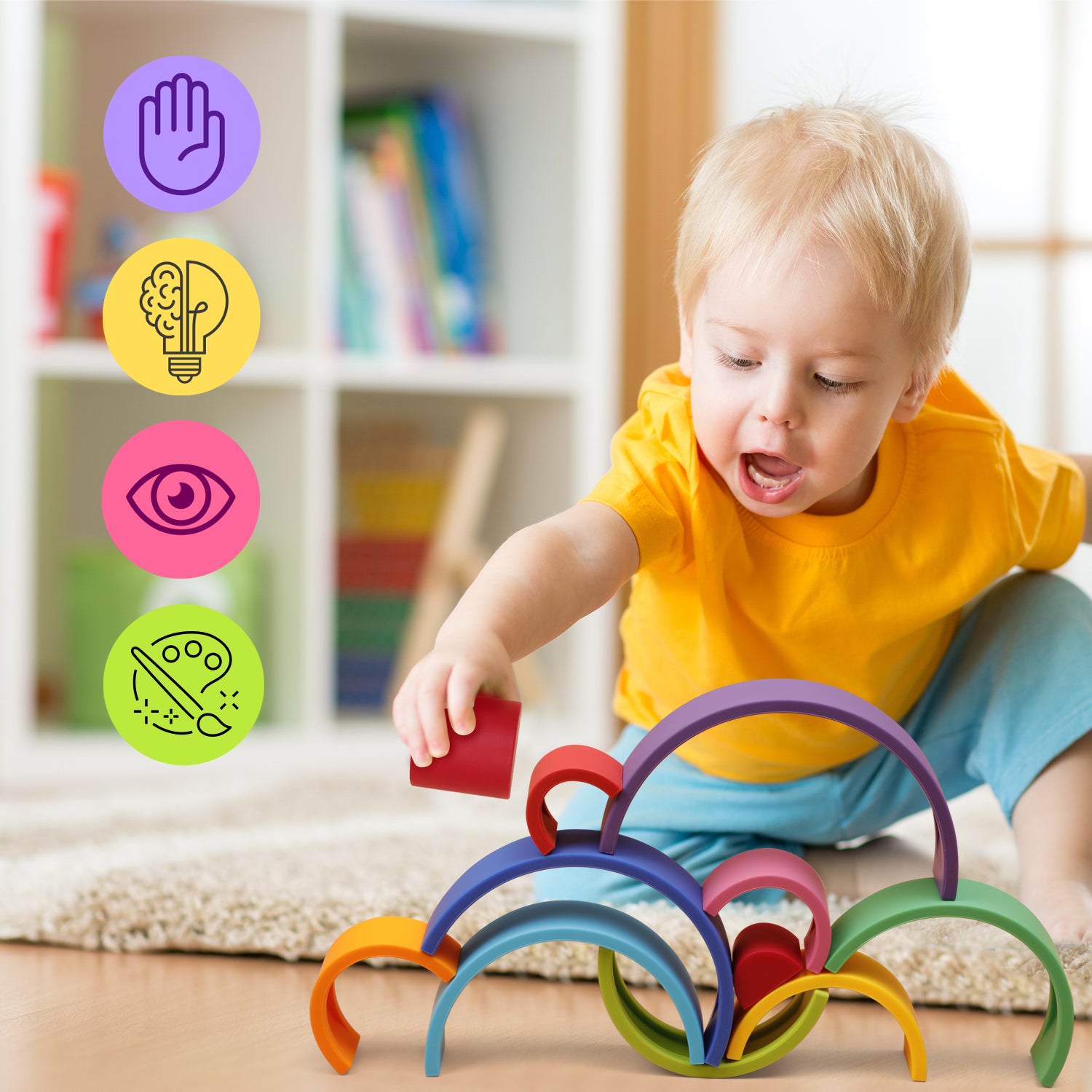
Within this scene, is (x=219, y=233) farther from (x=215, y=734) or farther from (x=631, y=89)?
(x=215, y=734)

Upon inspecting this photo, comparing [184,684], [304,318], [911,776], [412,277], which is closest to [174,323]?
[184,684]

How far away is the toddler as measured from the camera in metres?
0.63

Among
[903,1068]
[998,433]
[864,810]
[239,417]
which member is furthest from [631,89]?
[903,1068]

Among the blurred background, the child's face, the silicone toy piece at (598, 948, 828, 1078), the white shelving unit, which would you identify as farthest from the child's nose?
the white shelving unit

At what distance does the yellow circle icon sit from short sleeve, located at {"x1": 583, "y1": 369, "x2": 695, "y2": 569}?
0.22 metres

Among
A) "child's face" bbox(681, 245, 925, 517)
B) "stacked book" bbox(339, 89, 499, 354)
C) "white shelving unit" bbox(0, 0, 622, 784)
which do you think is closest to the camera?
"child's face" bbox(681, 245, 925, 517)

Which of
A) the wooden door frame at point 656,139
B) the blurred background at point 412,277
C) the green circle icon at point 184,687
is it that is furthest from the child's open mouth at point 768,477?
the wooden door frame at point 656,139

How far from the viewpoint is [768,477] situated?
674mm

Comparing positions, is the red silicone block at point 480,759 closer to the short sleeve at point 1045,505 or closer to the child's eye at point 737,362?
the child's eye at point 737,362

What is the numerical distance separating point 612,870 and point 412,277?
1.25m

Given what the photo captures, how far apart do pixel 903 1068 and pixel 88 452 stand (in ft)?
4.55

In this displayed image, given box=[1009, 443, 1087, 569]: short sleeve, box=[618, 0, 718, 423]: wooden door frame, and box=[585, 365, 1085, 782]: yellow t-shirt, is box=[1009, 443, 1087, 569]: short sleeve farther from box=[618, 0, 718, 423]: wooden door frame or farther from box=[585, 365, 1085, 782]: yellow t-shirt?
box=[618, 0, 718, 423]: wooden door frame

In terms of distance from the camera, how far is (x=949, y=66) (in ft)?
6.13

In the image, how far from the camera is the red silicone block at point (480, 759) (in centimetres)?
49
